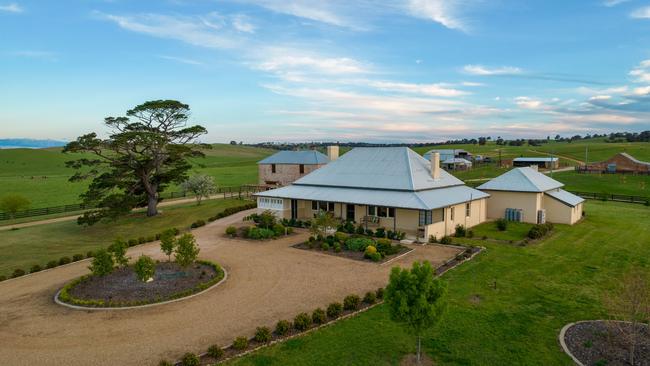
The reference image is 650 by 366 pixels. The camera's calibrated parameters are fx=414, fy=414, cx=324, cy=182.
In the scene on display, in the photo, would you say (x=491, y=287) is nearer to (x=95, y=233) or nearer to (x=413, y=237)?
(x=413, y=237)

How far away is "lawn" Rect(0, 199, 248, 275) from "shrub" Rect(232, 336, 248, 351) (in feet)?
56.5

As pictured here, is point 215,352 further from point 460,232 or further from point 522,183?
point 522,183

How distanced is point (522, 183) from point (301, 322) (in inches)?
1052

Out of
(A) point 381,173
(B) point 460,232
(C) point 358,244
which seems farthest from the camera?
(A) point 381,173

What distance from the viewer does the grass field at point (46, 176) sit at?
199ft

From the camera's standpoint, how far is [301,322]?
1377 centimetres

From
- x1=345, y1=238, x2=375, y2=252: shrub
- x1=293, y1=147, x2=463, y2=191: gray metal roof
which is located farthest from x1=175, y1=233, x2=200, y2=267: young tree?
x1=293, y1=147, x2=463, y2=191: gray metal roof

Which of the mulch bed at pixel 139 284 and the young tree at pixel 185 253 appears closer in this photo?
the mulch bed at pixel 139 284

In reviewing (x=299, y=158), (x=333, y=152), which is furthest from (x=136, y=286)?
(x=299, y=158)

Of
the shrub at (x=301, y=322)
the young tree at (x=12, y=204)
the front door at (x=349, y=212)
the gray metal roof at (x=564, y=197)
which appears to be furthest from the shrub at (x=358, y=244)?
the young tree at (x=12, y=204)

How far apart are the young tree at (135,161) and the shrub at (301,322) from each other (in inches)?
1027

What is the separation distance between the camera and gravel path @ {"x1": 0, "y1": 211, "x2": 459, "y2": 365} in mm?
12594

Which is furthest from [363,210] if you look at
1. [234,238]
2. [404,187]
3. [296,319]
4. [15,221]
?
[15,221]

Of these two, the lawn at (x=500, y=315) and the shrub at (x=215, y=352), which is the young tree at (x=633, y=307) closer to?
the lawn at (x=500, y=315)
